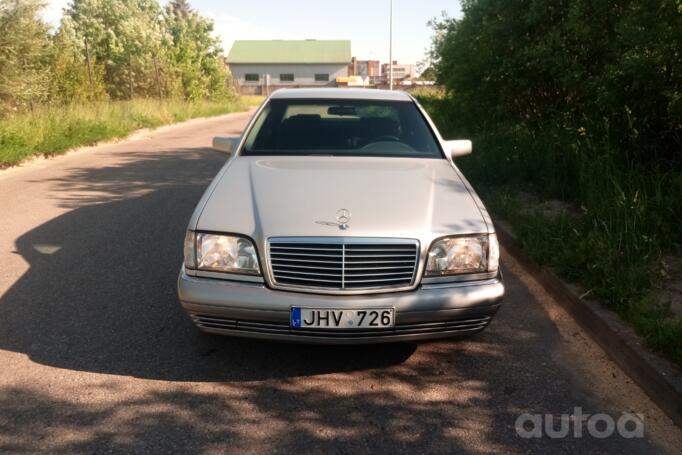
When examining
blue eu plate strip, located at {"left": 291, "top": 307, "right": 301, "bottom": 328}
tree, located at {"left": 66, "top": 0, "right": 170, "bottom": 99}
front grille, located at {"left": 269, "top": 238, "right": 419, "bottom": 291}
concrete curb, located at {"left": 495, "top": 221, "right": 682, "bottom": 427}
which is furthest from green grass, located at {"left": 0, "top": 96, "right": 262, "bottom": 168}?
concrete curb, located at {"left": 495, "top": 221, "right": 682, "bottom": 427}

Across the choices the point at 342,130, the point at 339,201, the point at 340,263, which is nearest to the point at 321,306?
the point at 340,263

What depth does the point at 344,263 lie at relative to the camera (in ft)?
10.3

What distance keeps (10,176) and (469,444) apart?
10359mm

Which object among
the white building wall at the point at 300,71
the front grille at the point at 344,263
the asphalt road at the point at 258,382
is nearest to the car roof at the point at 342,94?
the asphalt road at the point at 258,382

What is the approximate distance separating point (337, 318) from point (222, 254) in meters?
0.72

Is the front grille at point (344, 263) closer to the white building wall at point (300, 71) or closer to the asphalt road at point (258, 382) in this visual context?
the asphalt road at point (258, 382)

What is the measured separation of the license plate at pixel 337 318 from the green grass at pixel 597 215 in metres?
1.59

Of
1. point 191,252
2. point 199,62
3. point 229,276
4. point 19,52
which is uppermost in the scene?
point 199,62

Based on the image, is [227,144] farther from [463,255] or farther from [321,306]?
[463,255]

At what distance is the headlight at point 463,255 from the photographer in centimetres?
324

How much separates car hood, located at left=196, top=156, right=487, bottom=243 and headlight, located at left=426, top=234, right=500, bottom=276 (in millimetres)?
55

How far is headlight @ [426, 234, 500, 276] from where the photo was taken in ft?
10.6

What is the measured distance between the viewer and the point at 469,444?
272 centimetres

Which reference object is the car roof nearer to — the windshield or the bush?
the windshield
